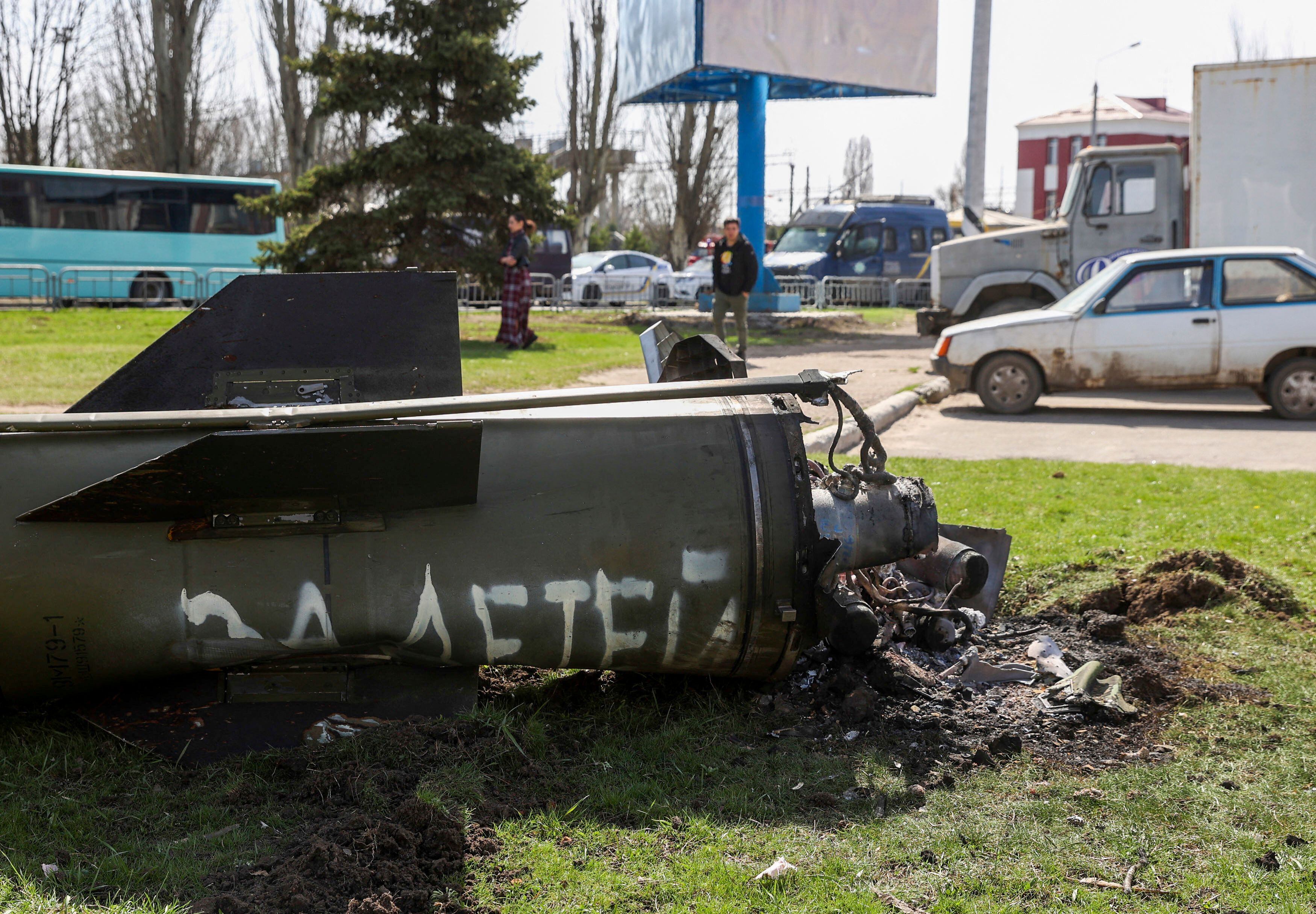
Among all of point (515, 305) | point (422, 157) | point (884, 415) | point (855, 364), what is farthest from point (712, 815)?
point (422, 157)

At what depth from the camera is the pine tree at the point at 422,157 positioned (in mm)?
15695

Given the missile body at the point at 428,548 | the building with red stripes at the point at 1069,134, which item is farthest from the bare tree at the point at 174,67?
the building with red stripes at the point at 1069,134

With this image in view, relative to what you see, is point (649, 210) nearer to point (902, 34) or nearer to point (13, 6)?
point (13, 6)

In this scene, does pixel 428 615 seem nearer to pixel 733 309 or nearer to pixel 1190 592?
pixel 1190 592

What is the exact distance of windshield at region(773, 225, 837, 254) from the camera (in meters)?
28.7

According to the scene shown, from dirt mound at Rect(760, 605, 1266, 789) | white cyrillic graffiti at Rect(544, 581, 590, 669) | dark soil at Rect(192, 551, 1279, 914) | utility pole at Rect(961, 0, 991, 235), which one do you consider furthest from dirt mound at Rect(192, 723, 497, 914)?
utility pole at Rect(961, 0, 991, 235)

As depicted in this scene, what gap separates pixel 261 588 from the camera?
124 inches

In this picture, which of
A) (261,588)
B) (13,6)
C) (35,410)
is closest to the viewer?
(261,588)

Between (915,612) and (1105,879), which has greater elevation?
(915,612)

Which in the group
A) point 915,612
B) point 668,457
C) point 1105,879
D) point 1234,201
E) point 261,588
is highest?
point 1234,201


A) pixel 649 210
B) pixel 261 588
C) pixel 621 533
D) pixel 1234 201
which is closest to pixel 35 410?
pixel 261 588

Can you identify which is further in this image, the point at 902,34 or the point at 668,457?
the point at 902,34

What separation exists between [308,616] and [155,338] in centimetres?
1439

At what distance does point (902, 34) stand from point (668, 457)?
788 inches
